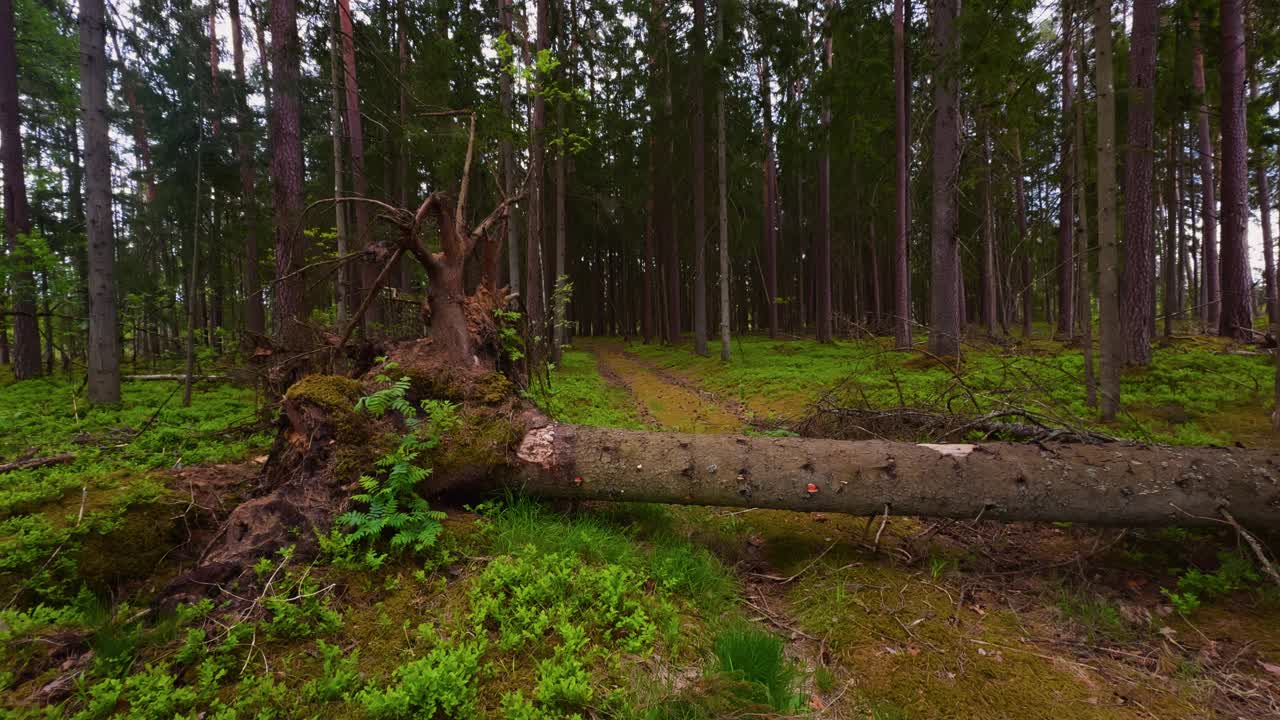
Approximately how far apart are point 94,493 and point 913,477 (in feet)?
19.2

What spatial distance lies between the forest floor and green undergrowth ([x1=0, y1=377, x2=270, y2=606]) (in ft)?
0.05

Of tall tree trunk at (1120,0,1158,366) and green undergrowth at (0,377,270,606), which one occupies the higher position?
tall tree trunk at (1120,0,1158,366)

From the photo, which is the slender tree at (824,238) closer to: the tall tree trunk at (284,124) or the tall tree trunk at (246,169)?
the tall tree trunk at (284,124)

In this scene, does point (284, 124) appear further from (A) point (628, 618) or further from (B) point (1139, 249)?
(B) point (1139, 249)

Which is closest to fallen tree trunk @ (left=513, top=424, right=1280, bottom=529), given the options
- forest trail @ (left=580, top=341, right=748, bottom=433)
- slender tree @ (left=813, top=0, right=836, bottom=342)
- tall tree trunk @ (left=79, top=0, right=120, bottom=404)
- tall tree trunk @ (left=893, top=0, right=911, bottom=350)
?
forest trail @ (left=580, top=341, right=748, bottom=433)

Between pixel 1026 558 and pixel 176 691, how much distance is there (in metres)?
5.07

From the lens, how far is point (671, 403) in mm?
9742

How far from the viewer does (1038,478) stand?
3281 mm

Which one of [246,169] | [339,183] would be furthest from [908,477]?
[246,169]

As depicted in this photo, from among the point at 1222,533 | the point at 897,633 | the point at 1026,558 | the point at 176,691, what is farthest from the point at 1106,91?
the point at 176,691

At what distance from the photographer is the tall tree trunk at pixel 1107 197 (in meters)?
5.50

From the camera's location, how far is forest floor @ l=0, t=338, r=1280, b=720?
198cm

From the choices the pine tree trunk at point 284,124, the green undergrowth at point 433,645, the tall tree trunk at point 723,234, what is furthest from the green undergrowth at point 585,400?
the pine tree trunk at point 284,124

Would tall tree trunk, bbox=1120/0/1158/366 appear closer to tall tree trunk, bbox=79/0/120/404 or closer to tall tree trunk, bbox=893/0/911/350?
tall tree trunk, bbox=893/0/911/350
